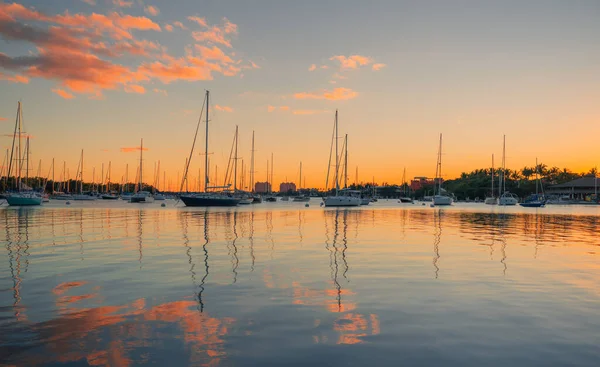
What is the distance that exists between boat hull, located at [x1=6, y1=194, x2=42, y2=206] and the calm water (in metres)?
72.5

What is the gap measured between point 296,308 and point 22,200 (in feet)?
294

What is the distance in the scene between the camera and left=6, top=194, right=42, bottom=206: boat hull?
81.9 m

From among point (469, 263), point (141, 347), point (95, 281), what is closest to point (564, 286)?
point (469, 263)

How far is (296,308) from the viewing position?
36.0ft

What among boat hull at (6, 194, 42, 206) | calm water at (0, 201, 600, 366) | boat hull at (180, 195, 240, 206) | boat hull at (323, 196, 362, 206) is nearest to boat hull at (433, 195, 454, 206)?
boat hull at (323, 196, 362, 206)

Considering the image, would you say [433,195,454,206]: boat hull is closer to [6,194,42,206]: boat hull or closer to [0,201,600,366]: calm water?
[6,194,42,206]: boat hull

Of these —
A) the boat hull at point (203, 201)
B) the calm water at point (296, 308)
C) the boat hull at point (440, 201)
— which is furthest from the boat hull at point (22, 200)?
the boat hull at point (440, 201)

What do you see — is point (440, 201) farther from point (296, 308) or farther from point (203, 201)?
point (296, 308)

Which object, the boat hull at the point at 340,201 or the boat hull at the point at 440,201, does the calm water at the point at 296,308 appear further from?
the boat hull at the point at 440,201

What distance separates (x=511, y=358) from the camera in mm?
7629

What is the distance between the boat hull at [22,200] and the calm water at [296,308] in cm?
7252

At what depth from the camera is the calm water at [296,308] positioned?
306 inches

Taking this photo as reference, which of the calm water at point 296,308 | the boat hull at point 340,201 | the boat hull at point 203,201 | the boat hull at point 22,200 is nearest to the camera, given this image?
the calm water at point 296,308

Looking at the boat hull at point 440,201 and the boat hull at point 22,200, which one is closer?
the boat hull at point 22,200
